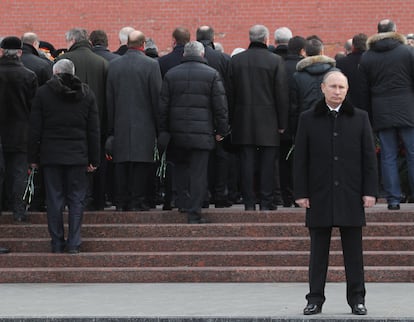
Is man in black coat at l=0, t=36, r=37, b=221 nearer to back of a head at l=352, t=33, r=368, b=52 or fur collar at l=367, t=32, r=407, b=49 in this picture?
fur collar at l=367, t=32, r=407, b=49

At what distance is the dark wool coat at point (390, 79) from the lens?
13.8 m

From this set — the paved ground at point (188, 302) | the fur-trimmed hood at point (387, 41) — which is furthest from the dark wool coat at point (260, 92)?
the paved ground at point (188, 302)

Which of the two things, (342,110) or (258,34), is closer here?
(342,110)

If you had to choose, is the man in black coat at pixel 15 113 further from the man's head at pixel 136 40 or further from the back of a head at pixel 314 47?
the back of a head at pixel 314 47

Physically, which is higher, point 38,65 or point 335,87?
point 38,65

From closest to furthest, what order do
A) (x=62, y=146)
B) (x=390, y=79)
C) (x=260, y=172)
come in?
(x=62, y=146)
(x=390, y=79)
(x=260, y=172)

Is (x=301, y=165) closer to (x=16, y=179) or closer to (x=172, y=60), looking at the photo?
(x=16, y=179)

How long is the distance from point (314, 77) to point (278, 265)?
241cm

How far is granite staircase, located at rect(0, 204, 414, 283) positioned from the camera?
496 inches

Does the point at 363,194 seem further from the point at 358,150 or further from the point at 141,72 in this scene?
the point at 141,72

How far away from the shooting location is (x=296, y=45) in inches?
588

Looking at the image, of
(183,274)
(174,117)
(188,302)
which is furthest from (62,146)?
(188,302)

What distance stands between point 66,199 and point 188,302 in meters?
2.55

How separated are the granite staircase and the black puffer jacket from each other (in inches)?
31.6
